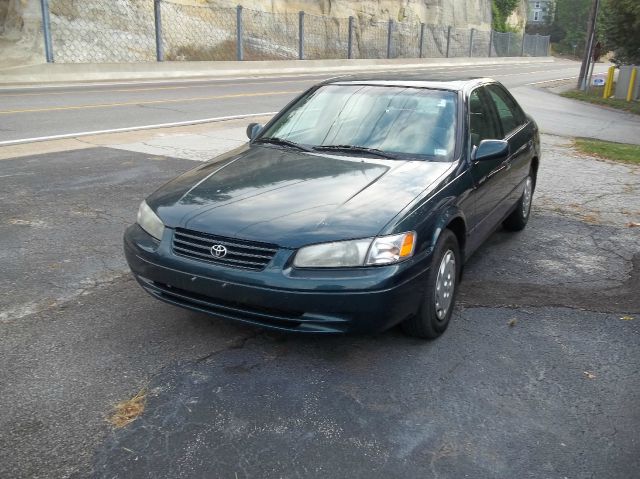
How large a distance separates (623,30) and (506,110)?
23.0 meters

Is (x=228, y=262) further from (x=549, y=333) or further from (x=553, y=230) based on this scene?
(x=553, y=230)

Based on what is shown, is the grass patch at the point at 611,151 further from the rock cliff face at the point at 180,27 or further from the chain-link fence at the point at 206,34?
the rock cliff face at the point at 180,27

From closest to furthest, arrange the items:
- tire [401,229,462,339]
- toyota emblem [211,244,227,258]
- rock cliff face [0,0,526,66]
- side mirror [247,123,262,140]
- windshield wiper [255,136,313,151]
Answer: toyota emblem [211,244,227,258] → tire [401,229,462,339] → windshield wiper [255,136,313,151] → side mirror [247,123,262,140] → rock cliff face [0,0,526,66]

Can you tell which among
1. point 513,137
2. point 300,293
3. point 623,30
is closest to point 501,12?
point 623,30

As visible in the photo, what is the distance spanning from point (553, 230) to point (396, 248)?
11.9ft

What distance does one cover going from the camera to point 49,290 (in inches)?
182

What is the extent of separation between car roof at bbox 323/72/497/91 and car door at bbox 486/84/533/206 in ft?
1.32

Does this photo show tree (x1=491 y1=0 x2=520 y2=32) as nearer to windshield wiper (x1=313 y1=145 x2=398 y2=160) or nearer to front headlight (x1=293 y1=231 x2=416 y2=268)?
windshield wiper (x1=313 y1=145 x2=398 y2=160)

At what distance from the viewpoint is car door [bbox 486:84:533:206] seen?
18.7ft

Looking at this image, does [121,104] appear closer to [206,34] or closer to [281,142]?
[281,142]

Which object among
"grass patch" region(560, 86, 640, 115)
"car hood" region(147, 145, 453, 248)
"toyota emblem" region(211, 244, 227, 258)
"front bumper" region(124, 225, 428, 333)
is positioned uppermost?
"car hood" region(147, 145, 453, 248)

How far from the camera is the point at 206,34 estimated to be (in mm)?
33812

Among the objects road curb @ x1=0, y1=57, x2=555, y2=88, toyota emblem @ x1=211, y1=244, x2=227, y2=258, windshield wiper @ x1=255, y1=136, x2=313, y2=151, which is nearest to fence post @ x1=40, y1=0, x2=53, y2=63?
road curb @ x1=0, y1=57, x2=555, y2=88

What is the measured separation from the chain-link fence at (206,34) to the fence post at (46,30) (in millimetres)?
34
